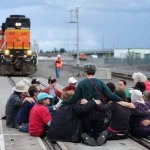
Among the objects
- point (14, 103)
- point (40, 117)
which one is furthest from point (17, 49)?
point (40, 117)

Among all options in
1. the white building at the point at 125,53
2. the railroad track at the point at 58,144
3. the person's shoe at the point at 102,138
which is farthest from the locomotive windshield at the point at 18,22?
the white building at the point at 125,53

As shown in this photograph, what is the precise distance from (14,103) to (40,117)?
1464mm

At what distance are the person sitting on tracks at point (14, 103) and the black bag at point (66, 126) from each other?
1962 millimetres

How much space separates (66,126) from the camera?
1116cm

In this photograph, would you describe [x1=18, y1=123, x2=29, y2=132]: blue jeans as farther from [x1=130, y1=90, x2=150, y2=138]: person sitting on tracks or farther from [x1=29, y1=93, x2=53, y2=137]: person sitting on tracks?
[x1=130, y1=90, x2=150, y2=138]: person sitting on tracks

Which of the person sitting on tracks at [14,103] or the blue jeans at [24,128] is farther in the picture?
the person sitting on tracks at [14,103]

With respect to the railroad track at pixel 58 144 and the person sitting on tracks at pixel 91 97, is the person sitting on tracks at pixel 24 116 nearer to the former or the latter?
the railroad track at pixel 58 144

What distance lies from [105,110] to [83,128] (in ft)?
2.13

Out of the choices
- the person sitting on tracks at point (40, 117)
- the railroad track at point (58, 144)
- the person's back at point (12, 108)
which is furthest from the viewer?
the person's back at point (12, 108)

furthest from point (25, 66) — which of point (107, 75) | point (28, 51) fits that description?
point (107, 75)

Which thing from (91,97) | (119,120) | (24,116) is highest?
(91,97)

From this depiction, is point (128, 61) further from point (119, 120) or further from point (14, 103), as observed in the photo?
point (119, 120)

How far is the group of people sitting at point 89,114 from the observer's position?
11.1 meters

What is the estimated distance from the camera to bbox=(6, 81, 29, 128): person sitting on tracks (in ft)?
42.9
